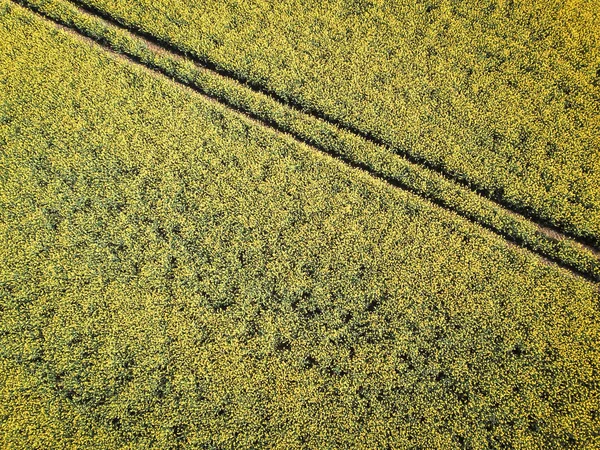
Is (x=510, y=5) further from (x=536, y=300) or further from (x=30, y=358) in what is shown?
(x=30, y=358)

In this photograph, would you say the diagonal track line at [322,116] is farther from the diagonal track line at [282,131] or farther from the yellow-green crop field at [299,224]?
the diagonal track line at [282,131]

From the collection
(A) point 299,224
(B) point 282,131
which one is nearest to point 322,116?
(B) point 282,131

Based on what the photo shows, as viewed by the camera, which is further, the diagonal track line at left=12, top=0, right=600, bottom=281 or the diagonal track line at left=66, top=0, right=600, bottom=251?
the diagonal track line at left=66, top=0, right=600, bottom=251

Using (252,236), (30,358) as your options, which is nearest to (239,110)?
(252,236)

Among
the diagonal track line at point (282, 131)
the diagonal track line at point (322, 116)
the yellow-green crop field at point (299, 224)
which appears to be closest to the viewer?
the yellow-green crop field at point (299, 224)

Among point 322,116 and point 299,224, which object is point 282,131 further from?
point 299,224

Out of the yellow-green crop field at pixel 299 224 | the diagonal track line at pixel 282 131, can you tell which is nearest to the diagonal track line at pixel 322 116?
the yellow-green crop field at pixel 299 224

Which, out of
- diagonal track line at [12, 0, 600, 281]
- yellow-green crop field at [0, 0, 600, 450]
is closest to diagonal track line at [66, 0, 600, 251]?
yellow-green crop field at [0, 0, 600, 450]

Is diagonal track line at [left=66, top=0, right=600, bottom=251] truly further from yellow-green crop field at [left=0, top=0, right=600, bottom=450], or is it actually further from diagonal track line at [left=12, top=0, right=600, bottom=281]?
diagonal track line at [left=12, top=0, right=600, bottom=281]

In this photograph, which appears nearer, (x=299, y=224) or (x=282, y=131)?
(x=299, y=224)

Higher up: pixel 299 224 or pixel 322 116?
pixel 322 116
